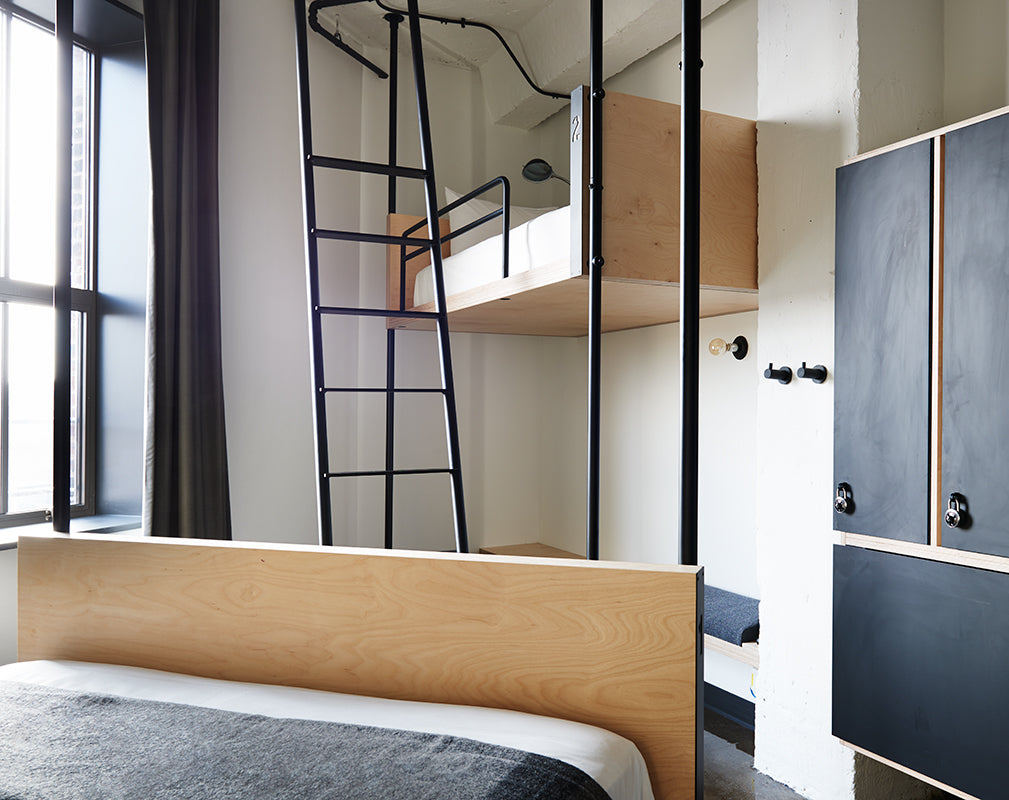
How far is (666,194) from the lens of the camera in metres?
2.04

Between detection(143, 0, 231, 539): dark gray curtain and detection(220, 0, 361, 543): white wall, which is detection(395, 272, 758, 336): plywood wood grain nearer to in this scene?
detection(220, 0, 361, 543): white wall

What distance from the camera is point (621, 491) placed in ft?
11.3

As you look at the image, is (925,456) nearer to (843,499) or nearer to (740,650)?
(843,499)

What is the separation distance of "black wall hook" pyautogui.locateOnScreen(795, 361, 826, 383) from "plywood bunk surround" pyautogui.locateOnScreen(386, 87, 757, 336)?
0.34 meters

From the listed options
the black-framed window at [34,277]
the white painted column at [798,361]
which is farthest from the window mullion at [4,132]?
the white painted column at [798,361]

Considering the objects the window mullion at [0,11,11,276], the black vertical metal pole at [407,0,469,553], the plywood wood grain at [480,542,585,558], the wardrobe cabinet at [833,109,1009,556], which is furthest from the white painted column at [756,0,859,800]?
Answer: the window mullion at [0,11,11,276]

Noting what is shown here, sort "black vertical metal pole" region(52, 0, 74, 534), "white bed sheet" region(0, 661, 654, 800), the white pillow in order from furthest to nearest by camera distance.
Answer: the white pillow
"black vertical metal pole" region(52, 0, 74, 534)
"white bed sheet" region(0, 661, 654, 800)

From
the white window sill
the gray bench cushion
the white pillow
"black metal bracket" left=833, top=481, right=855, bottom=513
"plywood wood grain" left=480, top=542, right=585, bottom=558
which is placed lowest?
"plywood wood grain" left=480, top=542, right=585, bottom=558

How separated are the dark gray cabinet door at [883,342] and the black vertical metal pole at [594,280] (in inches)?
28.9

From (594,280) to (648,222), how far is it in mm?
511

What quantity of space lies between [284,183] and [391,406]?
110 cm

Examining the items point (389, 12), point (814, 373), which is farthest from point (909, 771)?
point (389, 12)

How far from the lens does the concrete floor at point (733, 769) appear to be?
7.11 feet

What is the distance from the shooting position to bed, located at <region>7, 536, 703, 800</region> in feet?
3.17
